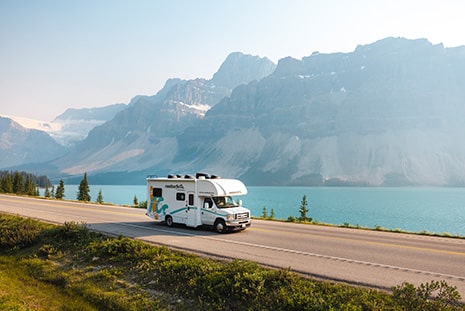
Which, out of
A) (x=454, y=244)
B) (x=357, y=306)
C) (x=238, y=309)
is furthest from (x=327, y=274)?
(x=454, y=244)

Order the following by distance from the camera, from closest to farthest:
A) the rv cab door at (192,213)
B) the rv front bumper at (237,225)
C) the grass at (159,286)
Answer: the grass at (159,286), the rv front bumper at (237,225), the rv cab door at (192,213)

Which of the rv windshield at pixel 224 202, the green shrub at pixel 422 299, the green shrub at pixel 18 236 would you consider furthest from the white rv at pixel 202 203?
the green shrub at pixel 422 299

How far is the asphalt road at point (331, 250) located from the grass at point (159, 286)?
4.03 ft

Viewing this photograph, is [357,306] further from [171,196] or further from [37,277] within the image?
[171,196]

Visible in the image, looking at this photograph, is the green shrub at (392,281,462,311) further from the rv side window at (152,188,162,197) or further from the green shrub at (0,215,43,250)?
the green shrub at (0,215,43,250)

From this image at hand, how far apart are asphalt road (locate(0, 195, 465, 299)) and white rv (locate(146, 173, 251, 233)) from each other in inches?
25.1

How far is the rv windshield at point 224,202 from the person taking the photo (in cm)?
1853

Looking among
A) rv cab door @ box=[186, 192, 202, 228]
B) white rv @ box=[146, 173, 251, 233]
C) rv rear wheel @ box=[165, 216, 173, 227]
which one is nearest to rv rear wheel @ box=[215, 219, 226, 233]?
white rv @ box=[146, 173, 251, 233]

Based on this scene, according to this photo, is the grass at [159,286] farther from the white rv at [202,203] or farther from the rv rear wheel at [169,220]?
the rv rear wheel at [169,220]

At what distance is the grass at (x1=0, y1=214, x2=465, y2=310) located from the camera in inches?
316

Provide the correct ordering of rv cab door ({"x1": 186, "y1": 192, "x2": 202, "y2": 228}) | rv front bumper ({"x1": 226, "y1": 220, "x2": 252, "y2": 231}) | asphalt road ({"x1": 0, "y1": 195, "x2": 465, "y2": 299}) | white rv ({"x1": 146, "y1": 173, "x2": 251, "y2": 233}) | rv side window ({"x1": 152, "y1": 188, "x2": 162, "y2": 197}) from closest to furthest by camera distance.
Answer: asphalt road ({"x1": 0, "y1": 195, "x2": 465, "y2": 299}) < rv front bumper ({"x1": 226, "y1": 220, "x2": 252, "y2": 231}) < white rv ({"x1": 146, "y1": 173, "x2": 251, "y2": 233}) < rv cab door ({"x1": 186, "y1": 192, "x2": 202, "y2": 228}) < rv side window ({"x1": 152, "y1": 188, "x2": 162, "y2": 197})

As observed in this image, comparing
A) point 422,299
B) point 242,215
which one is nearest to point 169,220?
point 242,215

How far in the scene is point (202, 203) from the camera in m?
18.8

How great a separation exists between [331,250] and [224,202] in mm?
7022
